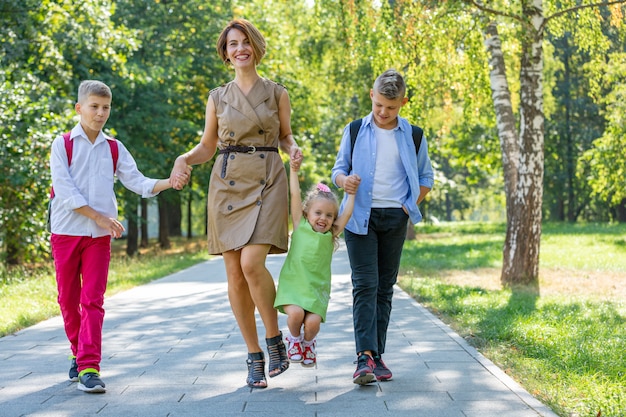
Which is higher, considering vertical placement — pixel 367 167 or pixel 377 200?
pixel 367 167

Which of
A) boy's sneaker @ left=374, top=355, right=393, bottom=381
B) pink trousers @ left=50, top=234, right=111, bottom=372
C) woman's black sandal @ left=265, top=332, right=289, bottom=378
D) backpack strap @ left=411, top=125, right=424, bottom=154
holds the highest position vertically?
backpack strap @ left=411, top=125, right=424, bottom=154

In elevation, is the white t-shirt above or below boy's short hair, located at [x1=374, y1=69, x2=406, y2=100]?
below

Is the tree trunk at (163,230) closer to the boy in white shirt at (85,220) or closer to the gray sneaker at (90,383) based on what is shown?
the boy in white shirt at (85,220)

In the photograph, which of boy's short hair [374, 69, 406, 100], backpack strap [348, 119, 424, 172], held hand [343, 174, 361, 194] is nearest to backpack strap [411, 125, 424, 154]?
backpack strap [348, 119, 424, 172]

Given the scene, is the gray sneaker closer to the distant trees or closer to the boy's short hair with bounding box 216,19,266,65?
the boy's short hair with bounding box 216,19,266,65

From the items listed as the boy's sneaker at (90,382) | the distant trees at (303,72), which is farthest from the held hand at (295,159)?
the distant trees at (303,72)

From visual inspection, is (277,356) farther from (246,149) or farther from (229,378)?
(246,149)

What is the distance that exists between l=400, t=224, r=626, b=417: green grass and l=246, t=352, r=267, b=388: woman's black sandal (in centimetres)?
170

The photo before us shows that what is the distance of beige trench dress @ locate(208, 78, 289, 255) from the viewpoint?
5441 mm

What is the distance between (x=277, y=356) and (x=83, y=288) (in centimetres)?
134

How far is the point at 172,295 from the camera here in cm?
1223

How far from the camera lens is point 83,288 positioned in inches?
222

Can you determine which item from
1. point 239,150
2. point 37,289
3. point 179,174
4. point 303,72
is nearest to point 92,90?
point 179,174

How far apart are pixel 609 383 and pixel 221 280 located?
9.87m
